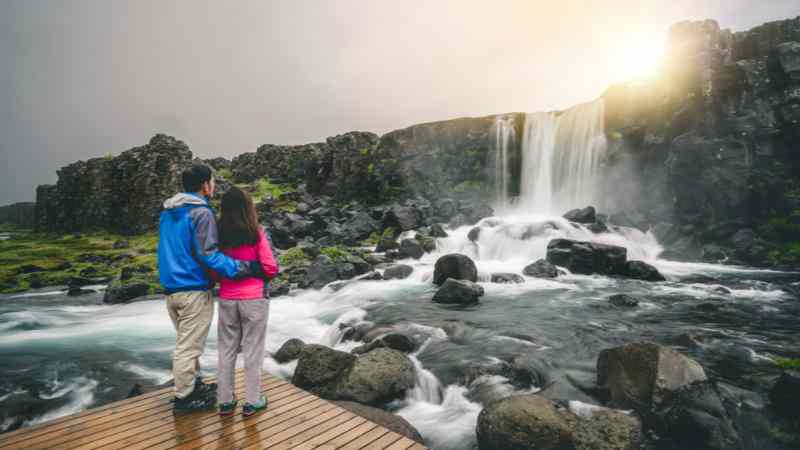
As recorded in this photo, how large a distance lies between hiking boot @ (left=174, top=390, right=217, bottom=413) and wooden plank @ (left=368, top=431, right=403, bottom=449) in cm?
230

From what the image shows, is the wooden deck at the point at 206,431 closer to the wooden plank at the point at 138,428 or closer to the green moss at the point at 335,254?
the wooden plank at the point at 138,428

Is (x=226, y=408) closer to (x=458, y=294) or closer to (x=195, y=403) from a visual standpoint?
(x=195, y=403)

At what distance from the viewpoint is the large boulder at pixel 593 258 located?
65.0 feet

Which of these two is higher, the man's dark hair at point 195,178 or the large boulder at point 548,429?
the man's dark hair at point 195,178

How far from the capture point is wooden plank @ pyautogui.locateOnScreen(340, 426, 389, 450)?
4242 mm

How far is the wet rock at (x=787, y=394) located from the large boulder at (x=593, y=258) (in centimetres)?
1372

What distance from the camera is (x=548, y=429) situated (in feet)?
17.7

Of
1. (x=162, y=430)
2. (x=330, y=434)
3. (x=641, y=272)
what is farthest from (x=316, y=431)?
(x=641, y=272)

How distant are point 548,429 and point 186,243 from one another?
219 inches

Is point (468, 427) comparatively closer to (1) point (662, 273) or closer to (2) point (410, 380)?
(2) point (410, 380)

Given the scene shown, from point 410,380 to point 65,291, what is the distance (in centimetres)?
2378

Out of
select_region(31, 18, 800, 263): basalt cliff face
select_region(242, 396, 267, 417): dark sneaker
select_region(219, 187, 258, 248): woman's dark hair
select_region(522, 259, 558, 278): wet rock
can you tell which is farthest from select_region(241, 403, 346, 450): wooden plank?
select_region(31, 18, 800, 263): basalt cliff face

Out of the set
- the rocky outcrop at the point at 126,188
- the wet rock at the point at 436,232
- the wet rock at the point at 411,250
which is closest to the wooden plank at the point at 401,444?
Result: the wet rock at the point at 411,250

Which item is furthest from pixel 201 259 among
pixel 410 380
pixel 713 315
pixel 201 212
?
pixel 713 315
